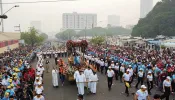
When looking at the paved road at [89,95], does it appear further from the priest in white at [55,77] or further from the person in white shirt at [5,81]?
the person in white shirt at [5,81]

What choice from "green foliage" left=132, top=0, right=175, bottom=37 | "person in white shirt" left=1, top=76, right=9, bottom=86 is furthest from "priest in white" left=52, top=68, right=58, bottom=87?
"green foliage" left=132, top=0, right=175, bottom=37

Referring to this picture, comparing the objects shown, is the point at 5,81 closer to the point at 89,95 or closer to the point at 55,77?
the point at 55,77

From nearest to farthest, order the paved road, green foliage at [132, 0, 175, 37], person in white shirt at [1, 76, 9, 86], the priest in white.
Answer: person in white shirt at [1, 76, 9, 86]
the paved road
the priest in white
green foliage at [132, 0, 175, 37]

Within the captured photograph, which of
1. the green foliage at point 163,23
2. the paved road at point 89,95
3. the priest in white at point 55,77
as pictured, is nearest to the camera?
the paved road at point 89,95

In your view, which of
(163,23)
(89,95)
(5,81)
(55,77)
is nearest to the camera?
(5,81)

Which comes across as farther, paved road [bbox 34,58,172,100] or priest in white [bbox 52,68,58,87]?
priest in white [bbox 52,68,58,87]

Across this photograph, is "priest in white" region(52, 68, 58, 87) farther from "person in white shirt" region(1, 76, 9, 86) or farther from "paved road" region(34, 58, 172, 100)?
"person in white shirt" region(1, 76, 9, 86)

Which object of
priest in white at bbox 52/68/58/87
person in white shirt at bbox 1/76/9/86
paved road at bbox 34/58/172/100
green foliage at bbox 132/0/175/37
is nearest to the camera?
person in white shirt at bbox 1/76/9/86

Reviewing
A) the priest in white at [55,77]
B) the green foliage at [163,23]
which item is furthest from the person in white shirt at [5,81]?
the green foliage at [163,23]

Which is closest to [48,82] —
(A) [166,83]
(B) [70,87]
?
(B) [70,87]

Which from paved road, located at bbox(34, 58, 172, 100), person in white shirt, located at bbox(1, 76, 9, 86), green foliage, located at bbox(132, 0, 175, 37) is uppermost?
green foliage, located at bbox(132, 0, 175, 37)

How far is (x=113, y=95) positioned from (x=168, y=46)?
67.9 ft

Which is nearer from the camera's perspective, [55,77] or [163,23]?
[55,77]

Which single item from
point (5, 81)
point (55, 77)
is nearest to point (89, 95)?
point (55, 77)
